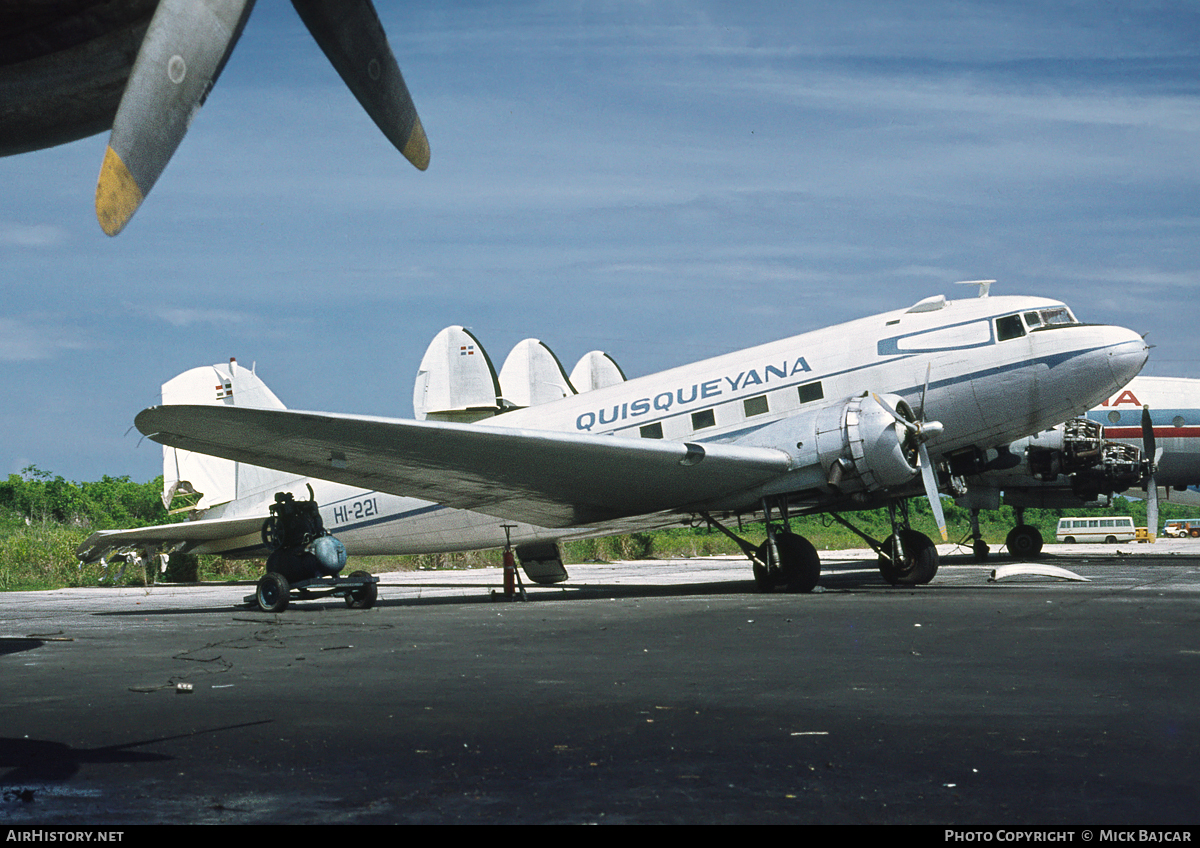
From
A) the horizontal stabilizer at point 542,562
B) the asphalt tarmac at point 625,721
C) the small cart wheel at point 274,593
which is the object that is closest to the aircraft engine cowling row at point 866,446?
the asphalt tarmac at point 625,721

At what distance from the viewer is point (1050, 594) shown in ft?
48.5

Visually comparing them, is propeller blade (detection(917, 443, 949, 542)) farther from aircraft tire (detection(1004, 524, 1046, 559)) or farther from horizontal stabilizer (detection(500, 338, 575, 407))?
aircraft tire (detection(1004, 524, 1046, 559))

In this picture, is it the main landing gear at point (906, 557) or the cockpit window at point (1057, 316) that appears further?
the main landing gear at point (906, 557)

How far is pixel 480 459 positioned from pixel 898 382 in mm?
6919

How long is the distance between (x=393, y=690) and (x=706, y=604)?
7.94m

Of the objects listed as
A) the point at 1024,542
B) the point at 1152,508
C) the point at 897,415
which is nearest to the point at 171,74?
the point at 897,415

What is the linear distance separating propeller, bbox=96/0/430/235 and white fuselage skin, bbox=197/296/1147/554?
11276 mm

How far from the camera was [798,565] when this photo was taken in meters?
16.5

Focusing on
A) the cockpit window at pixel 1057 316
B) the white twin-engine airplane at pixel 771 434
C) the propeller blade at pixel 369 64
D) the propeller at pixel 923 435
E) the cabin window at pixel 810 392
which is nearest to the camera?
the propeller blade at pixel 369 64

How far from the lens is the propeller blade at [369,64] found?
4570 mm

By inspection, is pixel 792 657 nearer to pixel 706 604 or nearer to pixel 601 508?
pixel 706 604

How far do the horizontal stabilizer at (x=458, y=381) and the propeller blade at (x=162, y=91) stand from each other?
19.5m

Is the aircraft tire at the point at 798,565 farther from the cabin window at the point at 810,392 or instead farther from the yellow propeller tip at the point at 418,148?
the yellow propeller tip at the point at 418,148

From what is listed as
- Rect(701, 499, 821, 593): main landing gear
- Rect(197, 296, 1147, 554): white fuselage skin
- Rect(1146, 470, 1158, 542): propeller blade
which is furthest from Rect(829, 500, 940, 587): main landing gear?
Rect(1146, 470, 1158, 542): propeller blade
